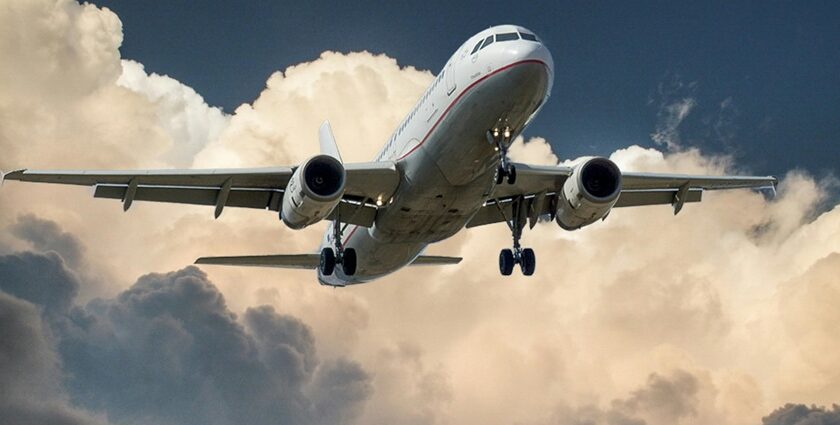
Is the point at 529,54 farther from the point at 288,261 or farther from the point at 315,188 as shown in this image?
the point at 288,261

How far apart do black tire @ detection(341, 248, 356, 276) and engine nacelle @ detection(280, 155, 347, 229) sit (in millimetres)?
4895

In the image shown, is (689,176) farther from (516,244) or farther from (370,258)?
(370,258)

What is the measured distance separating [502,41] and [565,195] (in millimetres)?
6825

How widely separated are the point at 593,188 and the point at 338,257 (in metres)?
8.68

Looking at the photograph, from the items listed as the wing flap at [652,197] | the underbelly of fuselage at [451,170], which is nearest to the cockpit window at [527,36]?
the underbelly of fuselage at [451,170]

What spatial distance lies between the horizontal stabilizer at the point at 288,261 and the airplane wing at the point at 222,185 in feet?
12.3

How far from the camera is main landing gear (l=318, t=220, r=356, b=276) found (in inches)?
1212

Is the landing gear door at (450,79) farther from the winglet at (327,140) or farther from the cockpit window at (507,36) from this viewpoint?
the winglet at (327,140)

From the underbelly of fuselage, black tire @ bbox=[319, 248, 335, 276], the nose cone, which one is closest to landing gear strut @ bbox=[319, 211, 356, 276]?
black tire @ bbox=[319, 248, 335, 276]

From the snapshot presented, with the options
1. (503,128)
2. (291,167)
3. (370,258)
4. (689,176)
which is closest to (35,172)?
(291,167)

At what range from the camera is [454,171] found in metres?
25.5

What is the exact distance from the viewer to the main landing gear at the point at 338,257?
101ft

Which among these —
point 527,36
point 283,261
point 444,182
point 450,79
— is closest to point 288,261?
point 283,261

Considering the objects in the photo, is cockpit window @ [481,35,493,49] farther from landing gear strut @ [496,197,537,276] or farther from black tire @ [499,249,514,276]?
black tire @ [499,249,514,276]
